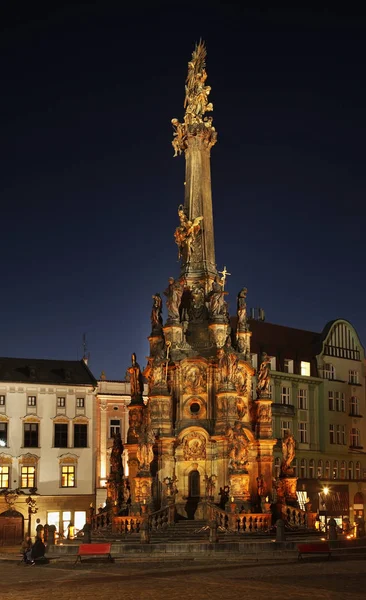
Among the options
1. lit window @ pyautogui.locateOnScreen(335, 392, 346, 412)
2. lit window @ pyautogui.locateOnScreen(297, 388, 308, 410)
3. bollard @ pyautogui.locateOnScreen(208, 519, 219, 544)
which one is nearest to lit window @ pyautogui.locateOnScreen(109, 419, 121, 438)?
lit window @ pyautogui.locateOnScreen(297, 388, 308, 410)

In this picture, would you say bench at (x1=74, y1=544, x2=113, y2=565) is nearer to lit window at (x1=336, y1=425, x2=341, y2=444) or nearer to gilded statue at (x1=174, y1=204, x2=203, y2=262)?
gilded statue at (x1=174, y1=204, x2=203, y2=262)

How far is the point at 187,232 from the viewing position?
41.9 meters

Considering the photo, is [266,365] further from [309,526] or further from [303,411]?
[303,411]

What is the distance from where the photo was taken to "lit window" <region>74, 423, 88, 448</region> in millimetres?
60281

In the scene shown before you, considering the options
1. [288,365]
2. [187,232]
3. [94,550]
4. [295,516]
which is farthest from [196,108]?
[288,365]

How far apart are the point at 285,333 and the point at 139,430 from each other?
92.1ft

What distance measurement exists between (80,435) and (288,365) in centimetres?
1577

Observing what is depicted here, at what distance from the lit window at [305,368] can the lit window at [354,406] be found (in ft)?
16.6

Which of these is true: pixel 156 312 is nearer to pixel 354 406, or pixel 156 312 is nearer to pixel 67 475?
pixel 67 475

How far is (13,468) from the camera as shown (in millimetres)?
58156

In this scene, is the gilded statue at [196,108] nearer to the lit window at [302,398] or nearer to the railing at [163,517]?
the railing at [163,517]

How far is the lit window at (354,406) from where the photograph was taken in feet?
222

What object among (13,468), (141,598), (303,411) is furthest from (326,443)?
(141,598)

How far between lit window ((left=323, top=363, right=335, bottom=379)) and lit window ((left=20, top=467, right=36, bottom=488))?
22644 mm
